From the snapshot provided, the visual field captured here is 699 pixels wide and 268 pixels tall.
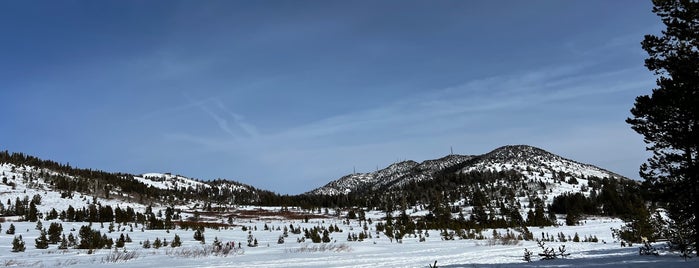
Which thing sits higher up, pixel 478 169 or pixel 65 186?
pixel 478 169

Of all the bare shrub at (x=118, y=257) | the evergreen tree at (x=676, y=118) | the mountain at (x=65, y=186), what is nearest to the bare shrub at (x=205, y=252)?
the bare shrub at (x=118, y=257)

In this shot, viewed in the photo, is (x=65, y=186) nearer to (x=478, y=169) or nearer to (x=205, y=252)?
(x=205, y=252)

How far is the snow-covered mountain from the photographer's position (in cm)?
7506

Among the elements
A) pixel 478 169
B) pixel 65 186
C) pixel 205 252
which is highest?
pixel 478 169

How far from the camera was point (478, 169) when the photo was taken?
3174 inches

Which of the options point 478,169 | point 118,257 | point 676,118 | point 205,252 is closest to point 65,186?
point 118,257

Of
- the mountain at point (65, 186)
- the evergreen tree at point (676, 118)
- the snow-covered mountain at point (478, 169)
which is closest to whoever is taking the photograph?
the evergreen tree at point (676, 118)

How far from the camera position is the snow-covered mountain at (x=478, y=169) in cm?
7506

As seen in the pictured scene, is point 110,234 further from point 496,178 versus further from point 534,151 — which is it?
point 534,151

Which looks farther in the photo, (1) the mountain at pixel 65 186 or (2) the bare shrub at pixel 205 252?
(1) the mountain at pixel 65 186

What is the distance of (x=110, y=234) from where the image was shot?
2136 cm

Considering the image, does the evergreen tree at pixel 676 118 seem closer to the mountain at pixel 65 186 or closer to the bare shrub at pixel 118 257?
the bare shrub at pixel 118 257

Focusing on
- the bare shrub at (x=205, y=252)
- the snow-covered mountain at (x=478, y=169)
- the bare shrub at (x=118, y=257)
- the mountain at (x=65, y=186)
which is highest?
the snow-covered mountain at (x=478, y=169)

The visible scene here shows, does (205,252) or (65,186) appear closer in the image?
(205,252)
